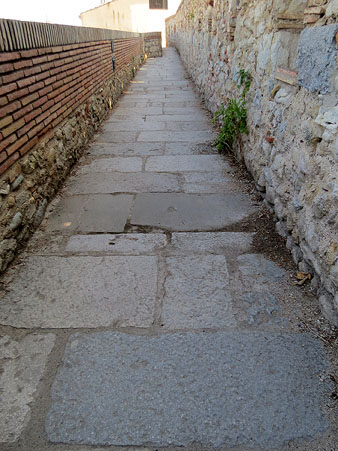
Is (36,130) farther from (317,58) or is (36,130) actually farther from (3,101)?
(317,58)

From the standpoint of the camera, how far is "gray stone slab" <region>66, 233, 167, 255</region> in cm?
228

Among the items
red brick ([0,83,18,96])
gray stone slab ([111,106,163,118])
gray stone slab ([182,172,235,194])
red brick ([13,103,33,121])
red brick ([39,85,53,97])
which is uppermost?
red brick ([0,83,18,96])

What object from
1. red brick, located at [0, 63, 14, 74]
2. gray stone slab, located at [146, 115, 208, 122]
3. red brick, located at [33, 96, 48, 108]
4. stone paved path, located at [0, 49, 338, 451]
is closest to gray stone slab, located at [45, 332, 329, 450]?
stone paved path, located at [0, 49, 338, 451]

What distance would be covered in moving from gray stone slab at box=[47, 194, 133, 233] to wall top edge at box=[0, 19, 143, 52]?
1.20m

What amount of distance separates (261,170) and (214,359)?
69.9 inches

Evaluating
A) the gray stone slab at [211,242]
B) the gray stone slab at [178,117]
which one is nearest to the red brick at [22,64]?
the gray stone slab at [211,242]

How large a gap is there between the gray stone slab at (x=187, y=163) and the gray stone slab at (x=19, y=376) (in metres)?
2.31

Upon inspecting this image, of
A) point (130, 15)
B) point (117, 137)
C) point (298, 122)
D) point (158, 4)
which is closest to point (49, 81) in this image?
point (117, 137)

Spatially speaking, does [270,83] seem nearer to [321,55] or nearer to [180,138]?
[321,55]

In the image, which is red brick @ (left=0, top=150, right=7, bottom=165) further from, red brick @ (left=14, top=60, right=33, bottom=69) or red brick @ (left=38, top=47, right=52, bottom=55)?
red brick @ (left=38, top=47, right=52, bottom=55)

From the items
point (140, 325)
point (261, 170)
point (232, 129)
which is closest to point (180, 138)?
point (232, 129)

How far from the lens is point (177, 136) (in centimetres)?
462

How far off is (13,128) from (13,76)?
350 millimetres

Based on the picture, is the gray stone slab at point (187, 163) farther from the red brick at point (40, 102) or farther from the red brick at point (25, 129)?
the red brick at point (25, 129)
